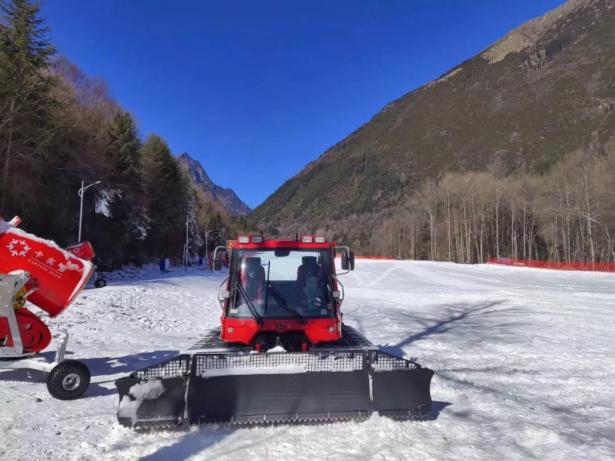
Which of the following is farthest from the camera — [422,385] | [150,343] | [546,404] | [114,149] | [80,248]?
[114,149]

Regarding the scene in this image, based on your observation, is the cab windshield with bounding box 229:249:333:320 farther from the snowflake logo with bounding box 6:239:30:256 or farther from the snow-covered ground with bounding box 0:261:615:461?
the snowflake logo with bounding box 6:239:30:256

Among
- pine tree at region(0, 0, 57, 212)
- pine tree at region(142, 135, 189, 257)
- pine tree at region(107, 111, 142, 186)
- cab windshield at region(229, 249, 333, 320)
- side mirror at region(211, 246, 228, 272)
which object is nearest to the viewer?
cab windshield at region(229, 249, 333, 320)

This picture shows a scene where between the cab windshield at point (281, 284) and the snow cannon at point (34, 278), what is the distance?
2.22 m

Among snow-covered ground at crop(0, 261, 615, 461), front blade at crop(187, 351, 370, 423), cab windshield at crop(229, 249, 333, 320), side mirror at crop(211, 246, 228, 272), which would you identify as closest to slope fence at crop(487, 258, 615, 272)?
snow-covered ground at crop(0, 261, 615, 461)

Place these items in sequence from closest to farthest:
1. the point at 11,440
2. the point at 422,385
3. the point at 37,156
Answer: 1. the point at 11,440
2. the point at 422,385
3. the point at 37,156

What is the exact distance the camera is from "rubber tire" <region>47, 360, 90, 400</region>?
599cm

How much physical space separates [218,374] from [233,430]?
601mm

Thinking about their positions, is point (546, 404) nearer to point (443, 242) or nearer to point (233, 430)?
point (233, 430)

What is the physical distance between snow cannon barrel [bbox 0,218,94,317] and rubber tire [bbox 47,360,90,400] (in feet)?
2.70

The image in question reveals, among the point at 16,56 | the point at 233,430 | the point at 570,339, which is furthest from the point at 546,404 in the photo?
the point at 16,56

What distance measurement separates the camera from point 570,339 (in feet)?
36.9

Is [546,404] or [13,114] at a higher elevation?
[13,114]

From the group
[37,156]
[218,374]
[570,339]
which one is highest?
[37,156]

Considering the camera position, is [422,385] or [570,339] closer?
[422,385]
